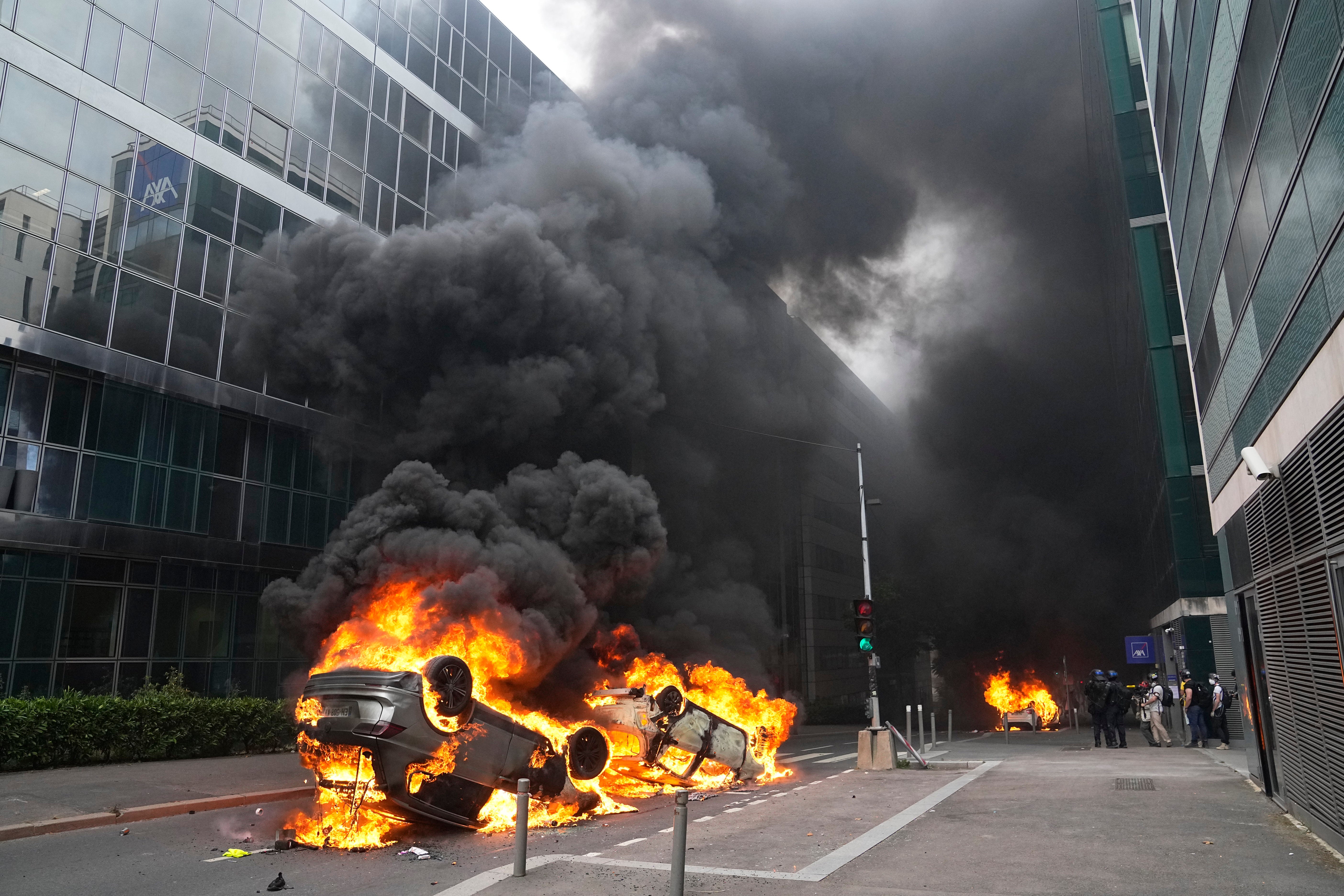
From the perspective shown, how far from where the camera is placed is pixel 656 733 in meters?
11.5

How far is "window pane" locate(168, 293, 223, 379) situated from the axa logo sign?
1.91m

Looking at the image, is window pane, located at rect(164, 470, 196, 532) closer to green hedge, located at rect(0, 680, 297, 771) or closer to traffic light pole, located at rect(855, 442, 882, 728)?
green hedge, located at rect(0, 680, 297, 771)

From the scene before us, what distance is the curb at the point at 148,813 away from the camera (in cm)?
853

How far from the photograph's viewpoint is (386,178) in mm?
23344

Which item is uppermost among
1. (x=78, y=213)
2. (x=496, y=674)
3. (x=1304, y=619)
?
(x=78, y=213)

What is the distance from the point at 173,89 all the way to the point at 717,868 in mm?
19639

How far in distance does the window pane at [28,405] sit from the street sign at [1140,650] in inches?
1057

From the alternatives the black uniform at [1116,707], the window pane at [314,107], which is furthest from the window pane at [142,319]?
the black uniform at [1116,707]

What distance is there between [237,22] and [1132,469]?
115 ft

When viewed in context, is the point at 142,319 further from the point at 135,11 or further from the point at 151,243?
the point at 135,11

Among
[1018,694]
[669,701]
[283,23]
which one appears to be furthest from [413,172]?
[1018,694]

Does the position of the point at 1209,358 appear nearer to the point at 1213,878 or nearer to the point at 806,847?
the point at 1213,878

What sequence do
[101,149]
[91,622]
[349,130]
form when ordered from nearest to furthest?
1. [91,622]
2. [101,149]
3. [349,130]

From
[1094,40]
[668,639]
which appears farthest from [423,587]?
[1094,40]
